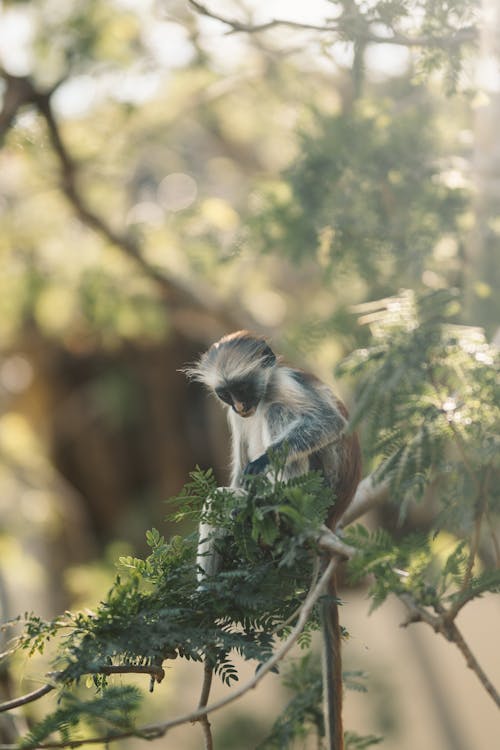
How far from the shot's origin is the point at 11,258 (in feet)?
21.8

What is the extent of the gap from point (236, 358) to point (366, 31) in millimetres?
1248

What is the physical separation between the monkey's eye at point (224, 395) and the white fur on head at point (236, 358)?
22 millimetres

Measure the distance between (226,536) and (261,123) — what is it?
5.99 metres

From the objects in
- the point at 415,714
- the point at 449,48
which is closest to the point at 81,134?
the point at 449,48

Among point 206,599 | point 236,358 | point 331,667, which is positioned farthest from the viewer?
point 236,358

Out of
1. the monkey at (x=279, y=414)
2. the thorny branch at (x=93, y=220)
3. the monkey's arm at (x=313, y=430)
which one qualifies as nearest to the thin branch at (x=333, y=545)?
the monkey at (x=279, y=414)

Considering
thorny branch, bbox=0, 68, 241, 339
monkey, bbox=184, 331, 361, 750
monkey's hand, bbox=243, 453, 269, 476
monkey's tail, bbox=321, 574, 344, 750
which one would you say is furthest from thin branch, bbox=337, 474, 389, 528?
thorny branch, bbox=0, 68, 241, 339

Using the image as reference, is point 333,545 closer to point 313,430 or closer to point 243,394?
point 313,430

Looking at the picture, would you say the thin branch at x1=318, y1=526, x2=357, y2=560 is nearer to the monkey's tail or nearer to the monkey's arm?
the monkey's tail

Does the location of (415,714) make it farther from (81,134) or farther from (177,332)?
(81,134)

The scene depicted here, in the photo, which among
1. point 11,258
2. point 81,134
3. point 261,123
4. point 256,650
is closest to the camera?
point 256,650

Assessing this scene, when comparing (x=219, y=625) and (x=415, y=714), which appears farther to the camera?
(x=415, y=714)

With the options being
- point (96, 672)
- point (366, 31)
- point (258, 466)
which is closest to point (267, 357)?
point (258, 466)

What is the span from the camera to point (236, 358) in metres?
3.37
